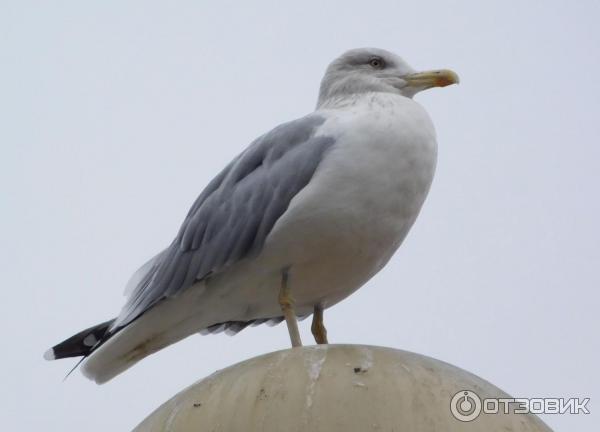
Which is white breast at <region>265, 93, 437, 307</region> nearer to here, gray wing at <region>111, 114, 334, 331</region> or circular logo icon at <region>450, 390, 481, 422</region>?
gray wing at <region>111, 114, 334, 331</region>

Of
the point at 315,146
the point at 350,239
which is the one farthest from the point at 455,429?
the point at 315,146

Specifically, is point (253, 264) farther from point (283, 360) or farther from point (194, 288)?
point (283, 360)

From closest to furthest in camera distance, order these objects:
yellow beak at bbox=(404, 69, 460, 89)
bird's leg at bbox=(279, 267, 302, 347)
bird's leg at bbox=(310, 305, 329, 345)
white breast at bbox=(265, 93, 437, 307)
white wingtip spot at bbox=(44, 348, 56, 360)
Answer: white breast at bbox=(265, 93, 437, 307) → bird's leg at bbox=(279, 267, 302, 347) → white wingtip spot at bbox=(44, 348, 56, 360) → bird's leg at bbox=(310, 305, 329, 345) → yellow beak at bbox=(404, 69, 460, 89)

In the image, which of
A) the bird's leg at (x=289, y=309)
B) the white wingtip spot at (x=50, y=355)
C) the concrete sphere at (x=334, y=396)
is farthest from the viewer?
the white wingtip spot at (x=50, y=355)

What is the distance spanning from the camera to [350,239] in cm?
576

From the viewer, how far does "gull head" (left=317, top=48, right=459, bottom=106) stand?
267 inches

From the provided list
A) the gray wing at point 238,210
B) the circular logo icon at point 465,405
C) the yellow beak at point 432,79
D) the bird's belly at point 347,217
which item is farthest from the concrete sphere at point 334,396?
the yellow beak at point 432,79

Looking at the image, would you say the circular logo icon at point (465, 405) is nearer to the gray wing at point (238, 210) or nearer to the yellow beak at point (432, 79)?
the gray wing at point (238, 210)

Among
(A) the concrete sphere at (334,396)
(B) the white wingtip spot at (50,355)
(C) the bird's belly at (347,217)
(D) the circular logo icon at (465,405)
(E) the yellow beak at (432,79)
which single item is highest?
(E) the yellow beak at (432,79)

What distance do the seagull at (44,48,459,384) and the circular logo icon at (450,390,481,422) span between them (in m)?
1.74

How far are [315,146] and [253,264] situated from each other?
741mm

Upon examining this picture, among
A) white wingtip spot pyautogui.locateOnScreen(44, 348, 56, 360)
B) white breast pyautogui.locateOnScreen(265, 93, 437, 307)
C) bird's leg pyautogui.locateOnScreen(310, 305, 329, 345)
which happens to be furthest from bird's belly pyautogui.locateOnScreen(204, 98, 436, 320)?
white wingtip spot pyautogui.locateOnScreen(44, 348, 56, 360)

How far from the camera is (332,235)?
18.8ft

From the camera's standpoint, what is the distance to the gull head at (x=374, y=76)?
6.77 metres
